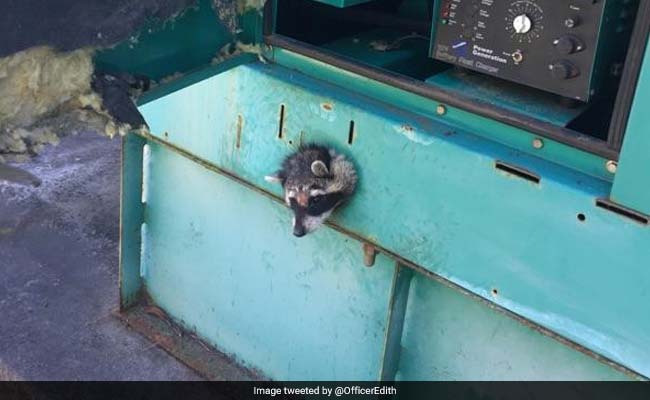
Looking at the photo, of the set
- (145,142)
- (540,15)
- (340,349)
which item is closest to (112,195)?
(145,142)

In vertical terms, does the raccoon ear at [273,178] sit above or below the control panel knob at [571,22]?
below

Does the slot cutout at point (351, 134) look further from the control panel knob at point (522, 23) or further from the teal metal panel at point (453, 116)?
the control panel knob at point (522, 23)

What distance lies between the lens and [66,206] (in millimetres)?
3010

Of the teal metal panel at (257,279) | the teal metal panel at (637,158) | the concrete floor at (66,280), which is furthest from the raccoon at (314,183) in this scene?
the concrete floor at (66,280)

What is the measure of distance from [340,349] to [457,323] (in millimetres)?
373

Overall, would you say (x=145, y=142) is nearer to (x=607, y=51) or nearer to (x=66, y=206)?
(x=66, y=206)

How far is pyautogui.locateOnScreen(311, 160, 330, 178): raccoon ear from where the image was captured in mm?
1684

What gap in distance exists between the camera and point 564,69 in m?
1.42

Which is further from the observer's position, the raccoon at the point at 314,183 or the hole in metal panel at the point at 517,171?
the raccoon at the point at 314,183

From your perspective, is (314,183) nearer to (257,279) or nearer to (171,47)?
(171,47)

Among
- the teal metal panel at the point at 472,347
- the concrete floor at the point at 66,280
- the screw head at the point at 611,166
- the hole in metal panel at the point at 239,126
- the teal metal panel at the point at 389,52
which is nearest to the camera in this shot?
the screw head at the point at 611,166

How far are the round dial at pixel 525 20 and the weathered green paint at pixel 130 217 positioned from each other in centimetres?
125

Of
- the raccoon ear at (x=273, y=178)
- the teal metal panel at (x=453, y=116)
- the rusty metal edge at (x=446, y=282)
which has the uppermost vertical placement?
the teal metal panel at (x=453, y=116)

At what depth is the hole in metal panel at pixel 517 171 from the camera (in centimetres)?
143
